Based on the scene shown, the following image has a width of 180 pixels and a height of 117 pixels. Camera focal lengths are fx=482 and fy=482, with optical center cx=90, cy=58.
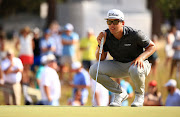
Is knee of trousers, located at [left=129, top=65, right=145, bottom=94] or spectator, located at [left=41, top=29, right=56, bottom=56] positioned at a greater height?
knee of trousers, located at [left=129, top=65, right=145, bottom=94]

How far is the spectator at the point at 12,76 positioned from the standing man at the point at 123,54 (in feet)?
15.6

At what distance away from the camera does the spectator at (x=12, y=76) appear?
11002 mm

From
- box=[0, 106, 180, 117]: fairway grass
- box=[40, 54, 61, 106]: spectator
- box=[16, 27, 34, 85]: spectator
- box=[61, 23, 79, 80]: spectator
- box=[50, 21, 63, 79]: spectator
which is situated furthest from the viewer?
box=[50, 21, 63, 79]: spectator

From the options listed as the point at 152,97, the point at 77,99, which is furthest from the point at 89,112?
the point at 77,99

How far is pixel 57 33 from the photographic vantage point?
16984mm

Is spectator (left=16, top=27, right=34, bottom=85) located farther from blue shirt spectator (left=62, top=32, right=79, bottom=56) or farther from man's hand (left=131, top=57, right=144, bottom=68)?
man's hand (left=131, top=57, right=144, bottom=68)

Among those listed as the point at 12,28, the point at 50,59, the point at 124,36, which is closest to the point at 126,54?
the point at 124,36

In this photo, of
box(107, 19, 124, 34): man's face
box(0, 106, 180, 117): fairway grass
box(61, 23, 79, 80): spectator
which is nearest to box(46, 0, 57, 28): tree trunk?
box(61, 23, 79, 80): spectator

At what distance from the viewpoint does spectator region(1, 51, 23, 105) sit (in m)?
11.0

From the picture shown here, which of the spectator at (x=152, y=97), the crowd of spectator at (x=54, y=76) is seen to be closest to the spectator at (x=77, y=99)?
the crowd of spectator at (x=54, y=76)

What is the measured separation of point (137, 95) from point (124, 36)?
86cm

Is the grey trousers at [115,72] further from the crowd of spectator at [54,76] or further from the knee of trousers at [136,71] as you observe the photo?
the crowd of spectator at [54,76]

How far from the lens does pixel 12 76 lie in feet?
36.2

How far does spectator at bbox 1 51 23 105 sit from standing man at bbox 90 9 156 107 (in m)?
4.75
